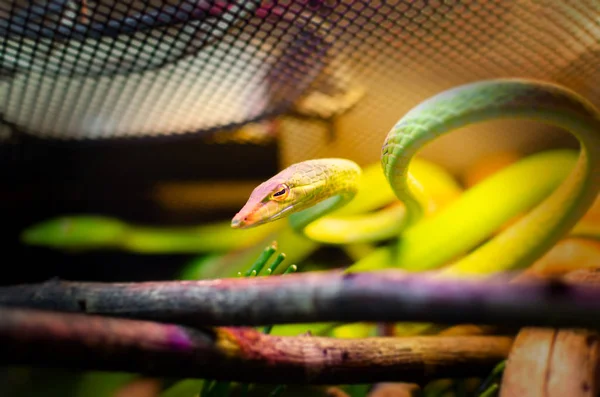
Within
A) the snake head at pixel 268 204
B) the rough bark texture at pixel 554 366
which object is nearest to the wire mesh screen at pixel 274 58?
the snake head at pixel 268 204

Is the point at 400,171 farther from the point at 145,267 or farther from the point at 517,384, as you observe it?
the point at 145,267

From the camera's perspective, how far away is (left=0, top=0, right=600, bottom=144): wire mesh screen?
1566 millimetres

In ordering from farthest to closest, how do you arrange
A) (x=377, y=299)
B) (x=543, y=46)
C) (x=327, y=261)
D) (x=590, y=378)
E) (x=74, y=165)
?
(x=74, y=165), (x=327, y=261), (x=543, y=46), (x=590, y=378), (x=377, y=299)

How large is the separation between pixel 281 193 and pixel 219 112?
1.18m

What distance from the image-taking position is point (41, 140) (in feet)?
8.23

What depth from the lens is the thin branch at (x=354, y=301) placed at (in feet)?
2.16

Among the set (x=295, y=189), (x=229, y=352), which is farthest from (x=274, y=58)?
(x=229, y=352)

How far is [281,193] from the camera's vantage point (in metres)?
1.34

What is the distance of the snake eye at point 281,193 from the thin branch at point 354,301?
400mm

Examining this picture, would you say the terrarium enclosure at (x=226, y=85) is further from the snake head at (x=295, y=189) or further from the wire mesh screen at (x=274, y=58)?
the snake head at (x=295, y=189)

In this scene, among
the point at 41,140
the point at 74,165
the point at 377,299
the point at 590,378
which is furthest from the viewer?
the point at 74,165

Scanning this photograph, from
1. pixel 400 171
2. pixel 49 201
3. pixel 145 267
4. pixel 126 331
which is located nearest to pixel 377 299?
pixel 126 331

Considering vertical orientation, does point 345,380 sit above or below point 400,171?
below

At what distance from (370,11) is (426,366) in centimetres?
130
